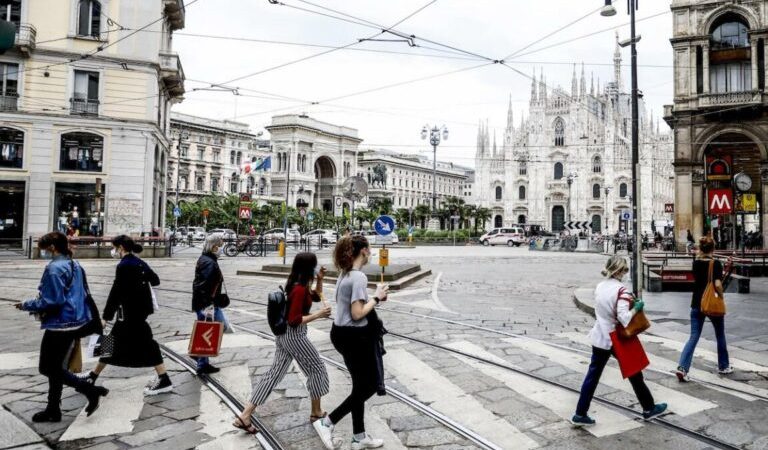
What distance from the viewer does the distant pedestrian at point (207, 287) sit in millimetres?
5285

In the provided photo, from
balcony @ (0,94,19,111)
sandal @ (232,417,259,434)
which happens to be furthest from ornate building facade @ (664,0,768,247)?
balcony @ (0,94,19,111)

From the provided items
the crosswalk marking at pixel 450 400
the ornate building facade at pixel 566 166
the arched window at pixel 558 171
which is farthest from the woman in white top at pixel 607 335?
the arched window at pixel 558 171

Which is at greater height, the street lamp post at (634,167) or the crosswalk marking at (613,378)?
the street lamp post at (634,167)

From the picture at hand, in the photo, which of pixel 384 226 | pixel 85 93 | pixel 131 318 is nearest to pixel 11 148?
pixel 85 93

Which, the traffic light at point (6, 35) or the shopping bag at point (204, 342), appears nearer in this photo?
the traffic light at point (6, 35)

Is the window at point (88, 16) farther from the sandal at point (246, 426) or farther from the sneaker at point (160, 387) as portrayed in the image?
the sandal at point (246, 426)

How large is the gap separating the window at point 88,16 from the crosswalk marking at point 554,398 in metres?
23.4

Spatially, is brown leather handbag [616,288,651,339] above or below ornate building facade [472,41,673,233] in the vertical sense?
below

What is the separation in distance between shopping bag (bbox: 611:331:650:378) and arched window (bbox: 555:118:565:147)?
79.0 meters

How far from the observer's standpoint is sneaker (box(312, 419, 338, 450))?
3.60m

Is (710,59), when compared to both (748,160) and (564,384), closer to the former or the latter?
(748,160)

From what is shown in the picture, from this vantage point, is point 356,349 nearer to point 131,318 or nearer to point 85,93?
point 131,318

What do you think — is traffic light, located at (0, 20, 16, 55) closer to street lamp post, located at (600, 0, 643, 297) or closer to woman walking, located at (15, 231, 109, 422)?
woman walking, located at (15, 231, 109, 422)

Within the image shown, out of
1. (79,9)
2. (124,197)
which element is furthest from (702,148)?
(79,9)
